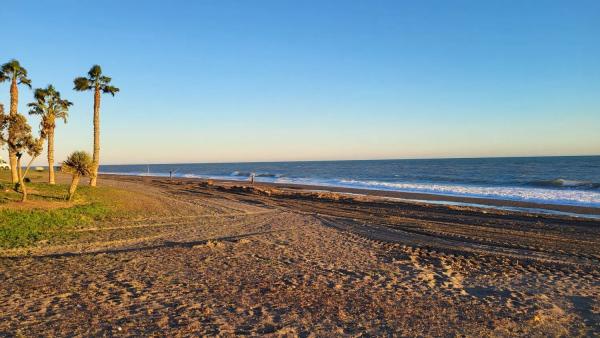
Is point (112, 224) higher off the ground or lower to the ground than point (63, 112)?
lower

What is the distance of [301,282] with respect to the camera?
332 inches

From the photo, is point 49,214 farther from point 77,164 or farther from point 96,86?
point 96,86

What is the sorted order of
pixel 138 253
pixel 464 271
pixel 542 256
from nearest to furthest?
pixel 464 271 < pixel 138 253 < pixel 542 256

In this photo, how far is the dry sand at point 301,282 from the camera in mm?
6211

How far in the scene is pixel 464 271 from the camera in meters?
9.73

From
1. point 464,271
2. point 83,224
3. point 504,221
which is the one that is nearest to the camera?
point 464,271

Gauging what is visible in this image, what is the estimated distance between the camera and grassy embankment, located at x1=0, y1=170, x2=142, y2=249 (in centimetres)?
1220

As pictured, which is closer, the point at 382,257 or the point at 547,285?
the point at 547,285

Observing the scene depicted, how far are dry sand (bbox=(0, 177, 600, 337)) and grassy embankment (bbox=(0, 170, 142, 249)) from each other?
42.2 inches

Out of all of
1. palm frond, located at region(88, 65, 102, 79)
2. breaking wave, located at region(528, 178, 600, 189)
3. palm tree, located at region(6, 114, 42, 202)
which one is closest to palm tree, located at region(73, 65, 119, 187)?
palm frond, located at region(88, 65, 102, 79)

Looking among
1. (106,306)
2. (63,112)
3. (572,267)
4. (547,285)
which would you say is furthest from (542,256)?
(63,112)

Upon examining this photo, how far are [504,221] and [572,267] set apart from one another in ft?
29.3

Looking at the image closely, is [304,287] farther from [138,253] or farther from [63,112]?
[63,112]

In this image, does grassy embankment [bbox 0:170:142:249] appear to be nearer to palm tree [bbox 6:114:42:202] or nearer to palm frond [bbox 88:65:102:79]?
palm tree [bbox 6:114:42:202]
